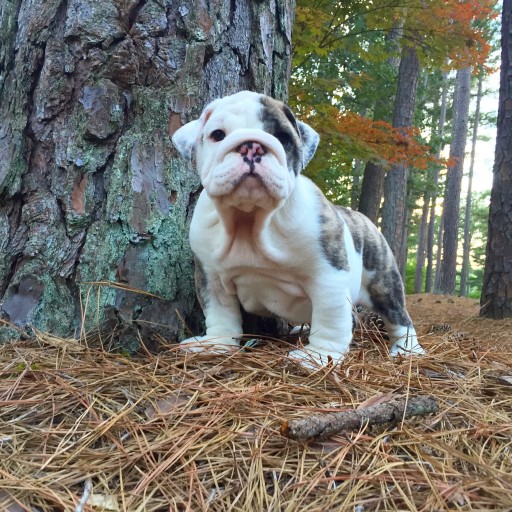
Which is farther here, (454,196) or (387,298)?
(454,196)

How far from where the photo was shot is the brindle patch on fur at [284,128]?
7.34 feet

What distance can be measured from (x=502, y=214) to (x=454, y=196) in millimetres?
10691

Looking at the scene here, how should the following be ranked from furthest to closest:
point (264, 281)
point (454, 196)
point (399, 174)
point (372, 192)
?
point (454, 196) → point (399, 174) → point (372, 192) → point (264, 281)

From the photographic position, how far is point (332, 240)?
243 centimetres

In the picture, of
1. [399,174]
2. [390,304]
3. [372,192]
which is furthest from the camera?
[399,174]

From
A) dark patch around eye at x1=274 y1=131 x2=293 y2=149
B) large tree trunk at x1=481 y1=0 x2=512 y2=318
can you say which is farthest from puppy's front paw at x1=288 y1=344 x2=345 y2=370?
large tree trunk at x1=481 y1=0 x2=512 y2=318

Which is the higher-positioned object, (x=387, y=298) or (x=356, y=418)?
(x=387, y=298)

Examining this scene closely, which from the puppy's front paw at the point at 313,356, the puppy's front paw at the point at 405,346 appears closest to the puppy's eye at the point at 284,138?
the puppy's front paw at the point at 313,356

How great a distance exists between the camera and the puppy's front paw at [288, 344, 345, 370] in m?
2.17

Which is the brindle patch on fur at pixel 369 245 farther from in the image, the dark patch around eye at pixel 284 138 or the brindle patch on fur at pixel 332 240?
the dark patch around eye at pixel 284 138

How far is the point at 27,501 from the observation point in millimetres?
1265

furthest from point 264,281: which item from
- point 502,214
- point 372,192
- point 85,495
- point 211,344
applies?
point 372,192

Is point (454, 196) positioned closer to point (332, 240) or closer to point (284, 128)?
point (332, 240)

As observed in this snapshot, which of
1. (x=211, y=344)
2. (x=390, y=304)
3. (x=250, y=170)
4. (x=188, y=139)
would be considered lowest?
(x=211, y=344)
